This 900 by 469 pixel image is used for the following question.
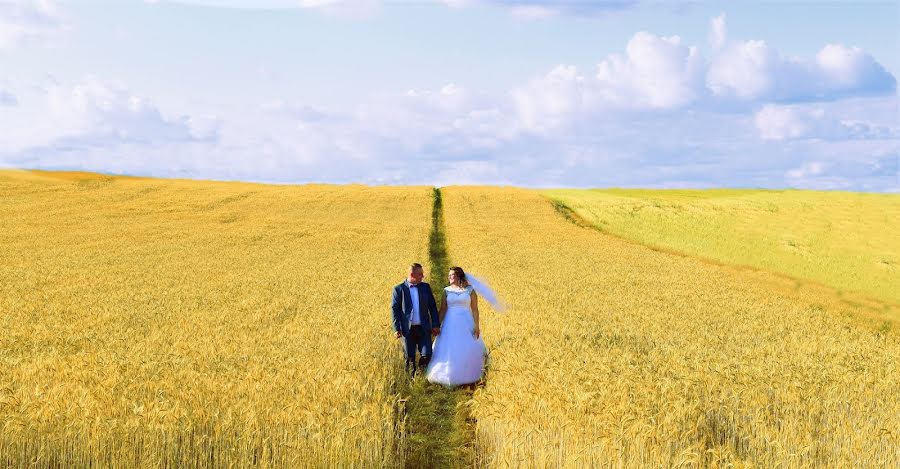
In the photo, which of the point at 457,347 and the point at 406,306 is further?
the point at 406,306

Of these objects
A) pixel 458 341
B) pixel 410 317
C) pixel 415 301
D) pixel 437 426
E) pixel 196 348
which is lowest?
pixel 437 426

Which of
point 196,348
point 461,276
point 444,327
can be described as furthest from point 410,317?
point 196,348

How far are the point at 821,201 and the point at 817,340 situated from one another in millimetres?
56868

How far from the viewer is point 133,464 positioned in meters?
8.68

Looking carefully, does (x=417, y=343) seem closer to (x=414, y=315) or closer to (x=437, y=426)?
(x=414, y=315)

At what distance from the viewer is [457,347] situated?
43.4 feet

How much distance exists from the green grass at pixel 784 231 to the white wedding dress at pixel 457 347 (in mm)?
26572

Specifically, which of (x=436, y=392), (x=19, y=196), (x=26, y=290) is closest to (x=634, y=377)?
(x=436, y=392)

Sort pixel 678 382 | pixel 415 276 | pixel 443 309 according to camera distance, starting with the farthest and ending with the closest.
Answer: pixel 443 309
pixel 415 276
pixel 678 382

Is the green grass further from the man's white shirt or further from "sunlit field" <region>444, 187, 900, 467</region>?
the man's white shirt

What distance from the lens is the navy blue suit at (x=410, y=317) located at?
535 inches

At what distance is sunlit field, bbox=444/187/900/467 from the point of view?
28.3 feet

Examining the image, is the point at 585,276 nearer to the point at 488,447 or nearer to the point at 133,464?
the point at 488,447

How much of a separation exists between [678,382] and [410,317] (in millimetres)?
5002
